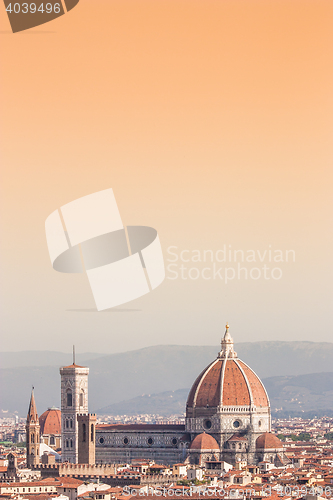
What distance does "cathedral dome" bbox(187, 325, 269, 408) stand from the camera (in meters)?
65.4

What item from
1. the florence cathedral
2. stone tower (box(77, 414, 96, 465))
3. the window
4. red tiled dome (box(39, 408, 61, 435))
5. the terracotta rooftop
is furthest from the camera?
red tiled dome (box(39, 408, 61, 435))

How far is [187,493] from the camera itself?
36844mm

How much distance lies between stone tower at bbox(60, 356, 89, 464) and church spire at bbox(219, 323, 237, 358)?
7.89m

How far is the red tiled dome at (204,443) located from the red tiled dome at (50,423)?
63.3 feet

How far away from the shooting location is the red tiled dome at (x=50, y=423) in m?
80.6

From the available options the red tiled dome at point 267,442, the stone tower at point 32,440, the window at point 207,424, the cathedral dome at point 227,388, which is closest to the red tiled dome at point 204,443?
the window at point 207,424

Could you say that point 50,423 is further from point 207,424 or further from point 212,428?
point 212,428

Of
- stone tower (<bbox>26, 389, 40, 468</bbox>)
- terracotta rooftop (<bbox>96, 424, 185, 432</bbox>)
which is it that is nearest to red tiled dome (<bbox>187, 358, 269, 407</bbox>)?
terracotta rooftop (<bbox>96, 424, 185, 432</bbox>)

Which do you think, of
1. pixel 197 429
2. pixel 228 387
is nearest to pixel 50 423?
pixel 197 429

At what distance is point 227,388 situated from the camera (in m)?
65.6

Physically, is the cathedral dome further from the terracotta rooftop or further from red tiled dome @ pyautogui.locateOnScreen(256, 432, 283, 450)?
red tiled dome @ pyautogui.locateOnScreen(256, 432, 283, 450)

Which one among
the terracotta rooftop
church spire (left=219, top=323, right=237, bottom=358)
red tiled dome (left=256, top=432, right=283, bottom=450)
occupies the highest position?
church spire (left=219, top=323, right=237, bottom=358)

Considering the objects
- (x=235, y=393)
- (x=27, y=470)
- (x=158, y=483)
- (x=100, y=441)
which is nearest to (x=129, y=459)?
(x=100, y=441)

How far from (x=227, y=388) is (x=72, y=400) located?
8.29 meters
